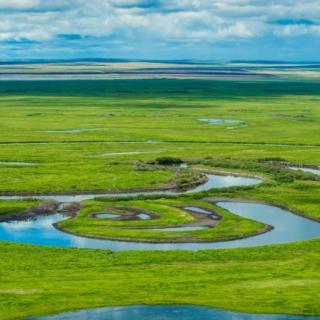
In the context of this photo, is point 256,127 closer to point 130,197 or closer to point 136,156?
point 136,156

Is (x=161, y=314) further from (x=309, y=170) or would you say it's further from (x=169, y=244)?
(x=309, y=170)

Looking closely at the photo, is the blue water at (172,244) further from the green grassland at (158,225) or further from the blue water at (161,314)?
the blue water at (161,314)

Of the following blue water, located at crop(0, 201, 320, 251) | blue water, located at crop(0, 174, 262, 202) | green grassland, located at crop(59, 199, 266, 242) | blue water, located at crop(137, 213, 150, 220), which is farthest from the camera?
blue water, located at crop(0, 174, 262, 202)

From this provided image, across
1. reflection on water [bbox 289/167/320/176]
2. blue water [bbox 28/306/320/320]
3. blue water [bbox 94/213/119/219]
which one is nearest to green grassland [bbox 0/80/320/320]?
blue water [bbox 28/306/320/320]

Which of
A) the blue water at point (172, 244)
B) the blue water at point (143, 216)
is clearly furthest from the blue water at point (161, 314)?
the blue water at point (143, 216)

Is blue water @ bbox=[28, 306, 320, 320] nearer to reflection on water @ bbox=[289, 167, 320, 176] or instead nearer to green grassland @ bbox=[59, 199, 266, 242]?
green grassland @ bbox=[59, 199, 266, 242]

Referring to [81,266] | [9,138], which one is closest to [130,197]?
[81,266]

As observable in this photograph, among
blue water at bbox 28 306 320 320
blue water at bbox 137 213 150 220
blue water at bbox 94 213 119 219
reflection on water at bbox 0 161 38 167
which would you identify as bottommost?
reflection on water at bbox 0 161 38 167
